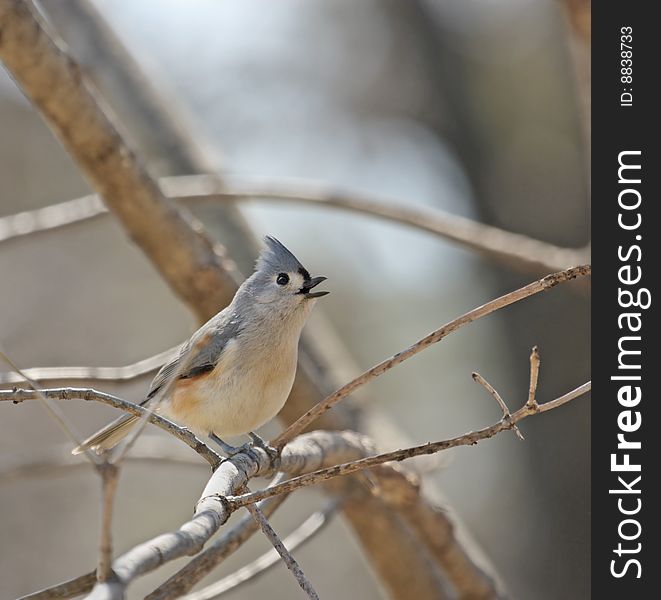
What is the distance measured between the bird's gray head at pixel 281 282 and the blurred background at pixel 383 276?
3.64 ft

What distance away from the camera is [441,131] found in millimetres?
5250

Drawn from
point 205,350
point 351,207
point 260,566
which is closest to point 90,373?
point 205,350

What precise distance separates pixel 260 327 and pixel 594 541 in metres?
1.06

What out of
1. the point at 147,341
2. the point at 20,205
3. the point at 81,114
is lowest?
the point at 81,114

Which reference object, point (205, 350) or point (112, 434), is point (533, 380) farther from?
point (112, 434)

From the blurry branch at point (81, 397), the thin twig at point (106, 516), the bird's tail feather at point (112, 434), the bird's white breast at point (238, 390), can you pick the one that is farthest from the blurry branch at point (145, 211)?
the thin twig at point (106, 516)

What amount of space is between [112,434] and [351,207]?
3.85 feet

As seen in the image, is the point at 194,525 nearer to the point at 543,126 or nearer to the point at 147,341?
the point at 543,126

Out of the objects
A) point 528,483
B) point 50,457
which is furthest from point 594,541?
point 528,483

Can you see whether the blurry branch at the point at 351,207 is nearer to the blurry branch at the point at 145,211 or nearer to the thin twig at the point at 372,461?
the blurry branch at the point at 145,211

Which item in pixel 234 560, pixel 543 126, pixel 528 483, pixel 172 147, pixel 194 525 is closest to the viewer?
pixel 194 525

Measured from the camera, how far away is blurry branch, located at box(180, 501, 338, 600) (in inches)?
77.4

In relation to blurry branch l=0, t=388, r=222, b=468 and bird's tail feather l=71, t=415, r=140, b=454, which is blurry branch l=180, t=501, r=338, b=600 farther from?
blurry branch l=0, t=388, r=222, b=468

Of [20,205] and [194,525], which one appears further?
[20,205]
